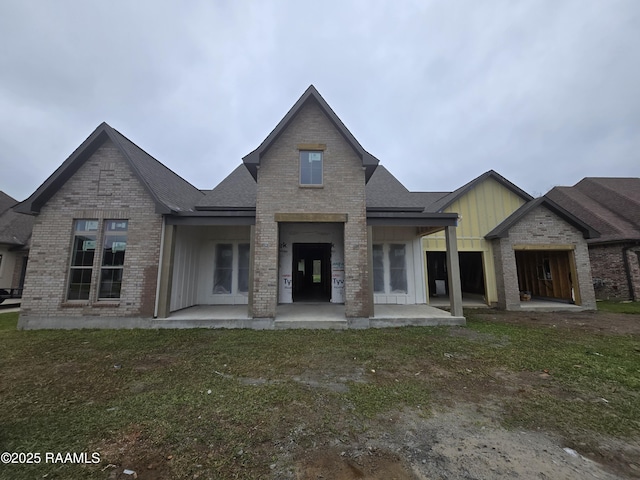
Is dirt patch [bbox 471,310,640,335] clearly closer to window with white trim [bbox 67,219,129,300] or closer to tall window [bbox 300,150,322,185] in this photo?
tall window [bbox 300,150,322,185]

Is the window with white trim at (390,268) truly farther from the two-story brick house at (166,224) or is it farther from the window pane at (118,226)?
the window pane at (118,226)

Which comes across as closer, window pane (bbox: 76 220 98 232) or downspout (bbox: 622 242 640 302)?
window pane (bbox: 76 220 98 232)

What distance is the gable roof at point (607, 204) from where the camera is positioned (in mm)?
15195

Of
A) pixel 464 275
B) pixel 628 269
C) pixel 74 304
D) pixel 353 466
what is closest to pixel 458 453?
pixel 353 466

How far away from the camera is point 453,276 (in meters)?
8.81

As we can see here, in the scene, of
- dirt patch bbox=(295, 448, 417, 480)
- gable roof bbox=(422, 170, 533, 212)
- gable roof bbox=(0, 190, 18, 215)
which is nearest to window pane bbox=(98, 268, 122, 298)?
dirt patch bbox=(295, 448, 417, 480)

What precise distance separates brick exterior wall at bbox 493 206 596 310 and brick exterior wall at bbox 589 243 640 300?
4.83 m

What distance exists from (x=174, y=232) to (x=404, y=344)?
7.65m

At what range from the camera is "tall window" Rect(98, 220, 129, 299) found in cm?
830

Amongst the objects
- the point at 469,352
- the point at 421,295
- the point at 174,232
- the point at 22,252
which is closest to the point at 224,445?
the point at 469,352

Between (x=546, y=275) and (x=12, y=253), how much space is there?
30098 millimetres

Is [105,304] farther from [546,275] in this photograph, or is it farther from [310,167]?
[546,275]

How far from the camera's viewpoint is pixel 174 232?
28.6 ft

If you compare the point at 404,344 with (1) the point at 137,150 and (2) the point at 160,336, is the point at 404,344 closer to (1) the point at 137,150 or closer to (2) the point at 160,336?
(2) the point at 160,336
